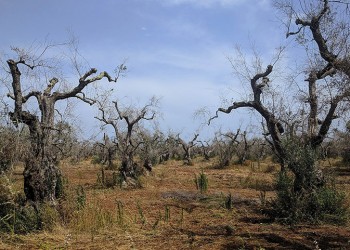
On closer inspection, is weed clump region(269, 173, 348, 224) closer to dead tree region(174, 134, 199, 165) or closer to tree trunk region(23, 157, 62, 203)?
tree trunk region(23, 157, 62, 203)

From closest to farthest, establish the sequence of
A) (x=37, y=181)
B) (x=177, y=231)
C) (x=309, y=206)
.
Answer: (x=177, y=231)
(x=37, y=181)
(x=309, y=206)

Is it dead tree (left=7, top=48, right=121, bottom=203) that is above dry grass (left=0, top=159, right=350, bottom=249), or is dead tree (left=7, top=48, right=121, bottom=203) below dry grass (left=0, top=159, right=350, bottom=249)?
above

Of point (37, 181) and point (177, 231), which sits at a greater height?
point (37, 181)

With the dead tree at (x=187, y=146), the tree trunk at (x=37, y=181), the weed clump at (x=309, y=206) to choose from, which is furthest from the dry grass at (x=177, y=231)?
the dead tree at (x=187, y=146)

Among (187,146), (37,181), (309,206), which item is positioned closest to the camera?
(37,181)

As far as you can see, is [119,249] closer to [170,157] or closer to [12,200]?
[12,200]

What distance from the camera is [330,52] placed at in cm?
1041

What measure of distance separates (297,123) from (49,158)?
425 inches

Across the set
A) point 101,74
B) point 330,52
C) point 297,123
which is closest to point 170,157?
point 297,123

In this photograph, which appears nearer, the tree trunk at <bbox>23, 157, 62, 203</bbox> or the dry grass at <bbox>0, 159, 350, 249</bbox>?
the dry grass at <bbox>0, 159, 350, 249</bbox>

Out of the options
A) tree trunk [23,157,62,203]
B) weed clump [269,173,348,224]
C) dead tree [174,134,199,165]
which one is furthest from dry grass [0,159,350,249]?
dead tree [174,134,199,165]

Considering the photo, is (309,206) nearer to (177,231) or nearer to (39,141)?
(177,231)

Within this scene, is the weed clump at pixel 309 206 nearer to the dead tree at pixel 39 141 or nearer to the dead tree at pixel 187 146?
the dead tree at pixel 39 141

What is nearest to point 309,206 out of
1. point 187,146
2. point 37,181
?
point 37,181
